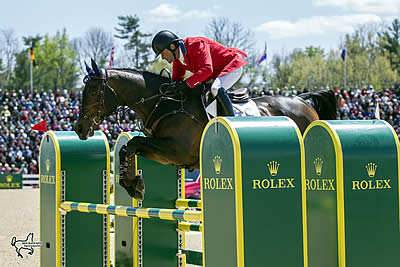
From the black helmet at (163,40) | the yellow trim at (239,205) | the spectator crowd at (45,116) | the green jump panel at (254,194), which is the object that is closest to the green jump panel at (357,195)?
the green jump panel at (254,194)

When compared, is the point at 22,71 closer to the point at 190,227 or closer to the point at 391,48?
the point at 391,48

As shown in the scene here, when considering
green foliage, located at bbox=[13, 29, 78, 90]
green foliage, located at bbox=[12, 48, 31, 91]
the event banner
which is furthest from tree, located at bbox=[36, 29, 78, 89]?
the event banner

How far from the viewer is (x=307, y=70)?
5284 cm

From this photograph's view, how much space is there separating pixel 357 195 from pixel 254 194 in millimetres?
785

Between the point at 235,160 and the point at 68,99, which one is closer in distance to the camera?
the point at 235,160

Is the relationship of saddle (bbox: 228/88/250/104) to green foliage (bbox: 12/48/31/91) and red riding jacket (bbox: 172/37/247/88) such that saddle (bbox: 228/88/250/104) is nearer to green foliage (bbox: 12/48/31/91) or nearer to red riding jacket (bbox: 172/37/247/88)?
red riding jacket (bbox: 172/37/247/88)

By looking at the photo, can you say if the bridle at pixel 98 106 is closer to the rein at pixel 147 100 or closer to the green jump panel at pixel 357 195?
the rein at pixel 147 100

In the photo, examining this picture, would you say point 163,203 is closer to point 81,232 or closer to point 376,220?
point 81,232

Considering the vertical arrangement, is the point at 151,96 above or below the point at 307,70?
below

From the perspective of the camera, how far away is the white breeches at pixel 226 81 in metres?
5.23

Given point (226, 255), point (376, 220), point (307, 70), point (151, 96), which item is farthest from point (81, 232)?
point (307, 70)

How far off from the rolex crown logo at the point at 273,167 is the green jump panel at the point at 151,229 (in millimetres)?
2558

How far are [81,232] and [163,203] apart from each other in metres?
0.88

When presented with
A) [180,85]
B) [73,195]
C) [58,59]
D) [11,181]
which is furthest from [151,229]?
[58,59]
